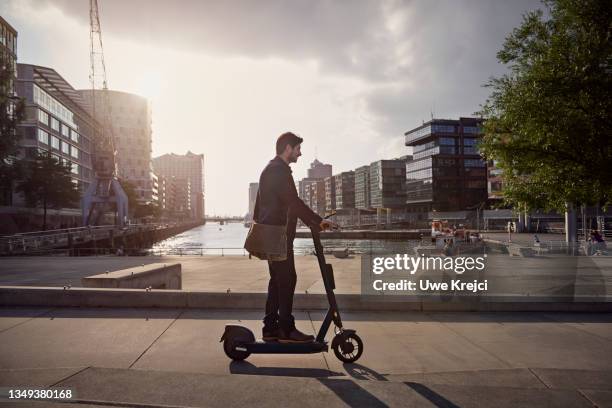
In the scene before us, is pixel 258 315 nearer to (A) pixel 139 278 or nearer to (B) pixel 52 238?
(A) pixel 139 278

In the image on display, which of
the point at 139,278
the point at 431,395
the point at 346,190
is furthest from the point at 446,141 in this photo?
the point at 431,395

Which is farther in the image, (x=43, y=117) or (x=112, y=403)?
(x=43, y=117)

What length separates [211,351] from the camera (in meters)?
4.56

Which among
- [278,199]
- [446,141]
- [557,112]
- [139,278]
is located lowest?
[139,278]

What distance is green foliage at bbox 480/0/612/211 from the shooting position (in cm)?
1071

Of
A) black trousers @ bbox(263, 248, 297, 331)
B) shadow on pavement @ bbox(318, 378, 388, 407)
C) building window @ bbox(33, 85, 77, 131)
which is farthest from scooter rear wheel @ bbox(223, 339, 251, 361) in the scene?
building window @ bbox(33, 85, 77, 131)

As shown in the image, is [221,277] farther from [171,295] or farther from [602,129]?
[602,129]

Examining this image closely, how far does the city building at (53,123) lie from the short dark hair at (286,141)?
58.4m

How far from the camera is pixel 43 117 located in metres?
69.2

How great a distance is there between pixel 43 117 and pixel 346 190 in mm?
140984

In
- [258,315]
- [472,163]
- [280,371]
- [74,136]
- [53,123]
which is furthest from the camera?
[472,163]

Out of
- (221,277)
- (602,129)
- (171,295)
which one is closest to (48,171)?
(221,277)

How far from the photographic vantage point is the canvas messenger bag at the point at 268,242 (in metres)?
4.18

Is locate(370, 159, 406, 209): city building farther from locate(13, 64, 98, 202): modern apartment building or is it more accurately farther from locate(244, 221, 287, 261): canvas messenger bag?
locate(244, 221, 287, 261): canvas messenger bag
